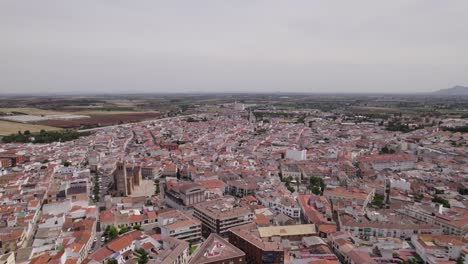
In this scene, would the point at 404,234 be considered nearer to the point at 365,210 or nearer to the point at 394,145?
the point at 365,210

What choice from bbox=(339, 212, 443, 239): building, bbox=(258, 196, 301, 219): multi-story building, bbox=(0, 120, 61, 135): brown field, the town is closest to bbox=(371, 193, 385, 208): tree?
the town

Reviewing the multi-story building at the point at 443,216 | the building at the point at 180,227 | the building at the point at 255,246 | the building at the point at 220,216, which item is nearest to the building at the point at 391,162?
the multi-story building at the point at 443,216

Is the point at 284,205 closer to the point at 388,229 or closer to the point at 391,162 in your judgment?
the point at 388,229

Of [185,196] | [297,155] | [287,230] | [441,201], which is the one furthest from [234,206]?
[297,155]

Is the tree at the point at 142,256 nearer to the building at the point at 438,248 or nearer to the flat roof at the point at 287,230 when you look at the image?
the flat roof at the point at 287,230


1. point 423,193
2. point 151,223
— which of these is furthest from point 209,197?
point 423,193
